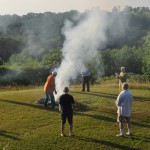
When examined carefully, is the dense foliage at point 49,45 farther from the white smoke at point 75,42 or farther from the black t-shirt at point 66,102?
the black t-shirt at point 66,102

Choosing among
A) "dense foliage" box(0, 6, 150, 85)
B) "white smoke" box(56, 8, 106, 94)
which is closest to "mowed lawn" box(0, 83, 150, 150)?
"white smoke" box(56, 8, 106, 94)

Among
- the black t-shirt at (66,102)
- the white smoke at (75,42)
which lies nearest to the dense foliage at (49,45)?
the white smoke at (75,42)

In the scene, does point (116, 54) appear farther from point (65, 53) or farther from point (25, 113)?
point (25, 113)

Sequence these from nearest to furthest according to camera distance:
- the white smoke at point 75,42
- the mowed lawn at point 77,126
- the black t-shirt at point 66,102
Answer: the mowed lawn at point 77,126, the black t-shirt at point 66,102, the white smoke at point 75,42

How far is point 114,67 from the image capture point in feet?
303

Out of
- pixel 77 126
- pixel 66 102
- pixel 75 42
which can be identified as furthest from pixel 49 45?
pixel 66 102

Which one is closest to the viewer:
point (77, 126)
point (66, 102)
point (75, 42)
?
point (66, 102)

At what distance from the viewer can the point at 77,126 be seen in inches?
767

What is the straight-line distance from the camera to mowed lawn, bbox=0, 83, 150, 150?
16906 mm

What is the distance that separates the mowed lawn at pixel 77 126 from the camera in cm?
1691

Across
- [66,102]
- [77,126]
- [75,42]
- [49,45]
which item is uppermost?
[49,45]

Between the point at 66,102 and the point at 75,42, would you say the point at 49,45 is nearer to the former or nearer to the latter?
the point at 75,42

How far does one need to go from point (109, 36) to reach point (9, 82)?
47.3m

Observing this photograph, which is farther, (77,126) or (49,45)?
(49,45)
